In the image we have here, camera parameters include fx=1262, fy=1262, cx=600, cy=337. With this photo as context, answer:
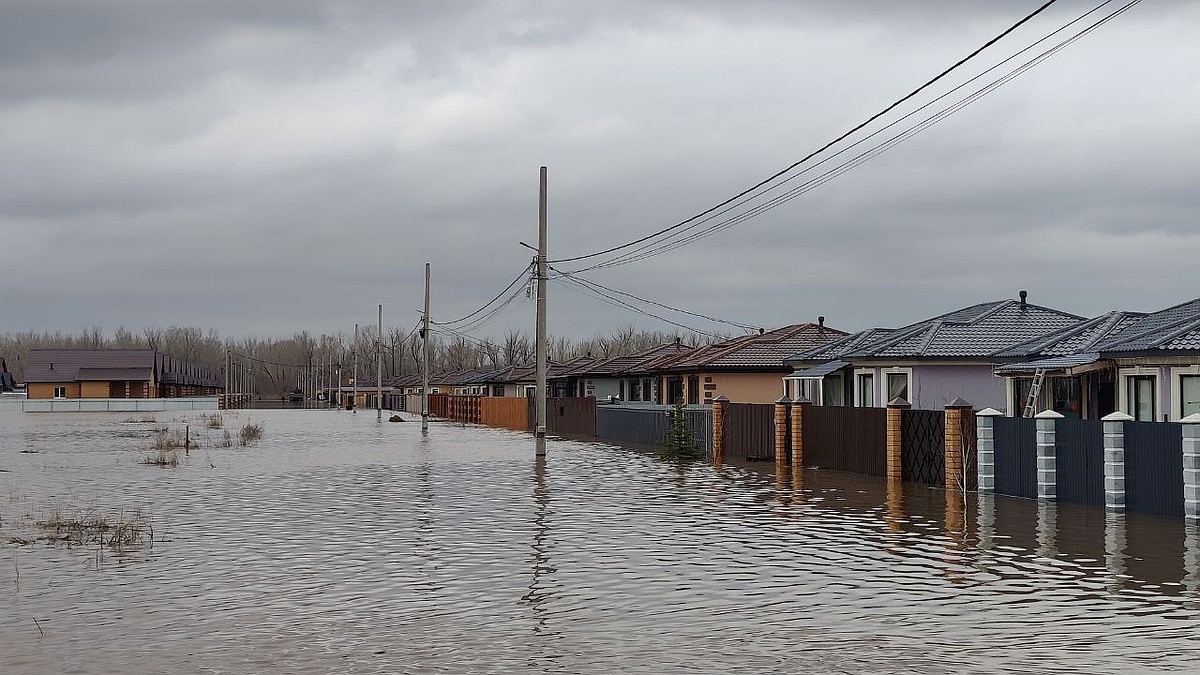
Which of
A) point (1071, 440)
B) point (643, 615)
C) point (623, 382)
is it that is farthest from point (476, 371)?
point (643, 615)

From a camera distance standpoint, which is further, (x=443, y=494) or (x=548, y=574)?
(x=443, y=494)

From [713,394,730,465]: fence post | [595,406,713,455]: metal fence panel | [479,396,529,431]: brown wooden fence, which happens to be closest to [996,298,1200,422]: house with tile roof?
[713,394,730,465]: fence post

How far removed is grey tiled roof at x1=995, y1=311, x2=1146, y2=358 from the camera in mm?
30656

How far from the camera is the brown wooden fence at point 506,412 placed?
6538 cm

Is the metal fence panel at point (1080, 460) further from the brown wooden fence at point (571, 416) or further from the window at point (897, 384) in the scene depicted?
the brown wooden fence at point (571, 416)

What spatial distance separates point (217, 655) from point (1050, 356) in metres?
26.2

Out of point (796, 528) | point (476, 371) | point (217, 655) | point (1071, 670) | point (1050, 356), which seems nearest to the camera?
point (1071, 670)

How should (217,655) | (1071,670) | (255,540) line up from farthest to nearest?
(255,540), (217,655), (1071,670)

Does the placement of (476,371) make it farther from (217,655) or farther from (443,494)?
(217,655)

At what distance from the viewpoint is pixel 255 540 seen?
55.2 ft

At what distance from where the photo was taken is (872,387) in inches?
1484

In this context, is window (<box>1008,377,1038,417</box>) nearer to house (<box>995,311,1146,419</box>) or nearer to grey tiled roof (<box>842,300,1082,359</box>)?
house (<box>995,311,1146,419</box>)

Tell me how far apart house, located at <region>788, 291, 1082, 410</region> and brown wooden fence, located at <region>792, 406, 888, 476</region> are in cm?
512

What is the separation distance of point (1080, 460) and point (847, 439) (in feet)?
27.6
